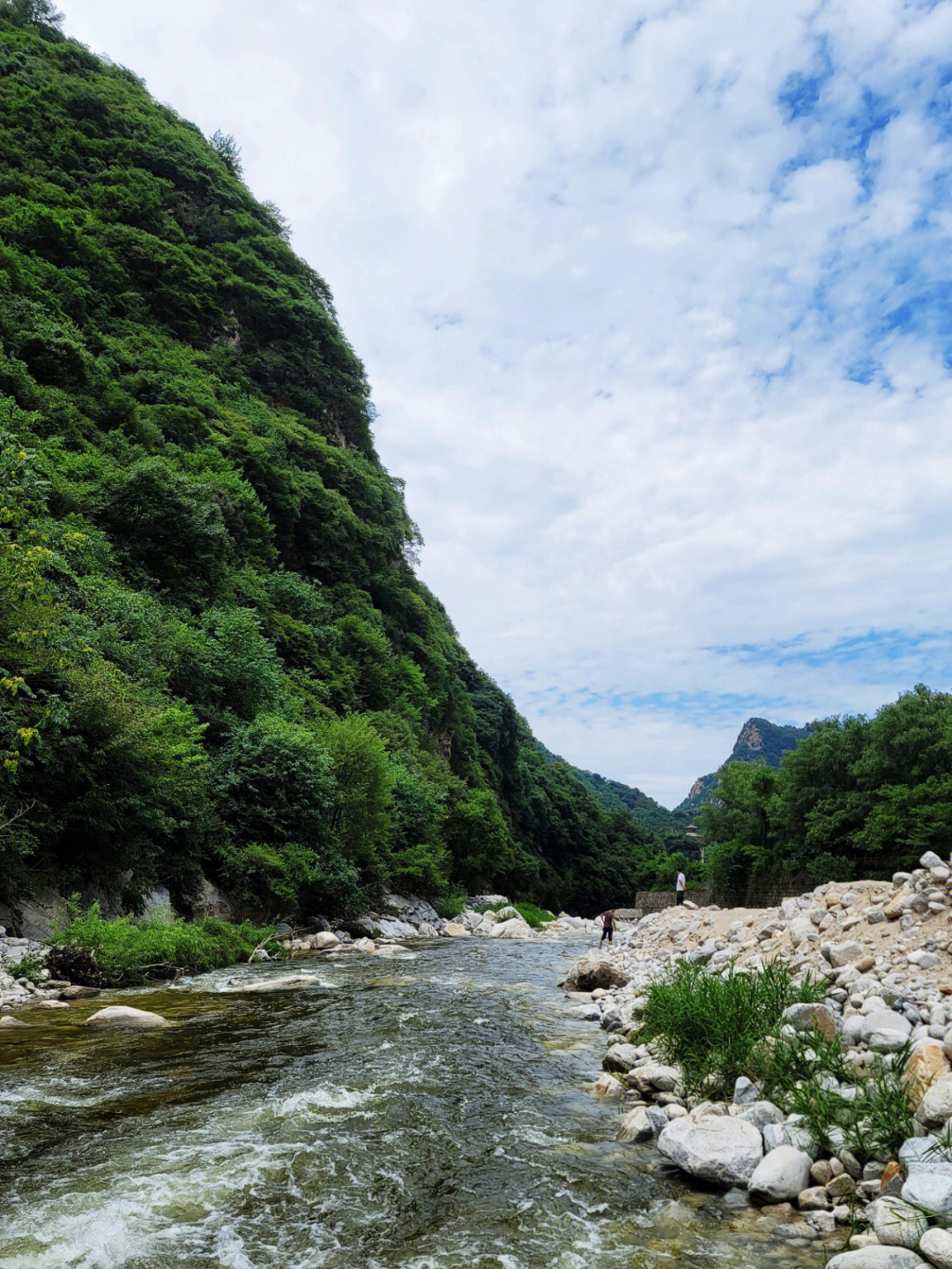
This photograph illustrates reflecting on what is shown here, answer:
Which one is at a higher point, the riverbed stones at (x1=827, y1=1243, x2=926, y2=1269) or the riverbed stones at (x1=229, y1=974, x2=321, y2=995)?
the riverbed stones at (x1=827, y1=1243, x2=926, y2=1269)

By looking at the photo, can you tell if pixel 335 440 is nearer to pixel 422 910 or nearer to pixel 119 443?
pixel 119 443

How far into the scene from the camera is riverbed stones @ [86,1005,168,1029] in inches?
403

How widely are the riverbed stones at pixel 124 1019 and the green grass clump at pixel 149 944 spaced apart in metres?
3.25

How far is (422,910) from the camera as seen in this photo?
118 feet

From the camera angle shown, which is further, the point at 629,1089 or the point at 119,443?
the point at 119,443

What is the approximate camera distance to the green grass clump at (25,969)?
12.3 m

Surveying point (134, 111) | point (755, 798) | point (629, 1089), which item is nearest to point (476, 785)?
point (755, 798)

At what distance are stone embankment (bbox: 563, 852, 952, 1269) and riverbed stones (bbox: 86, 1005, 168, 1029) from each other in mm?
6409

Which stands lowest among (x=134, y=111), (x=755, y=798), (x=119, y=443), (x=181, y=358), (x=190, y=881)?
(x=190, y=881)

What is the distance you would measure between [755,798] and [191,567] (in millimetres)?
38020

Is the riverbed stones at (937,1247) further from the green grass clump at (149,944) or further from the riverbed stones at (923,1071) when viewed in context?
the green grass clump at (149,944)

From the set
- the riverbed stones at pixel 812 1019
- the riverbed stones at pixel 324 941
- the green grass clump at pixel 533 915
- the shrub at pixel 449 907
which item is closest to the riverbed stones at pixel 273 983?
the riverbed stones at pixel 324 941

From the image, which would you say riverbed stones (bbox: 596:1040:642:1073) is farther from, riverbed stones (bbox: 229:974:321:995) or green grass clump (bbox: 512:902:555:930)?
green grass clump (bbox: 512:902:555:930)

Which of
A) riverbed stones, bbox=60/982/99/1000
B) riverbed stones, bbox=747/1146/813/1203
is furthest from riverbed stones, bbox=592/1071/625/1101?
riverbed stones, bbox=60/982/99/1000
